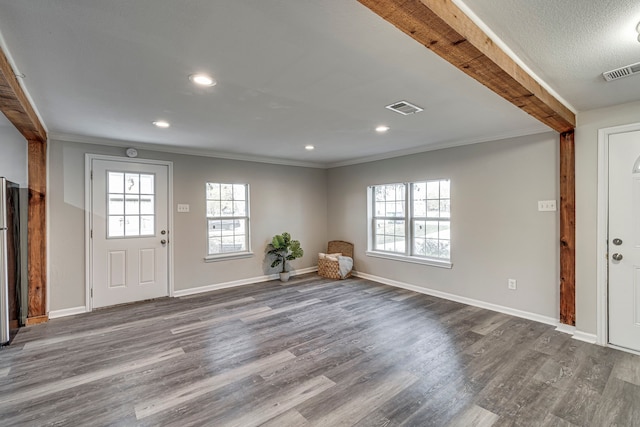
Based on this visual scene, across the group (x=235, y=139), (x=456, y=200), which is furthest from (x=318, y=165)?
(x=456, y=200)

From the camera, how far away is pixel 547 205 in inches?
137

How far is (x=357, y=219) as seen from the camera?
5906 mm

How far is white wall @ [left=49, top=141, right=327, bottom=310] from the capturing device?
3.88 metres

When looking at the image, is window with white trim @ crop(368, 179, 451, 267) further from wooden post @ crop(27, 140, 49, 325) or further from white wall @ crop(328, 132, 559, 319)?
wooden post @ crop(27, 140, 49, 325)

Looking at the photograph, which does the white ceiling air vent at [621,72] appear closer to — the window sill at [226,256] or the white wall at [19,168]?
the window sill at [226,256]

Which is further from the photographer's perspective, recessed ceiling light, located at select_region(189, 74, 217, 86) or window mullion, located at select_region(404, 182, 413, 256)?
window mullion, located at select_region(404, 182, 413, 256)

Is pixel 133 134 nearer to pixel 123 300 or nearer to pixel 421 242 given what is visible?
pixel 123 300

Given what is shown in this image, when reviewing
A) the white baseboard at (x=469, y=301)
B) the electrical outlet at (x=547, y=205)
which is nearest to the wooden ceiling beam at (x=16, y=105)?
the electrical outlet at (x=547, y=205)

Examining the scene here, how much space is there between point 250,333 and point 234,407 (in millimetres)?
1219

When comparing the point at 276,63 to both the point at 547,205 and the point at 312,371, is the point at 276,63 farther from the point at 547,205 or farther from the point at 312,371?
the point at 547,205

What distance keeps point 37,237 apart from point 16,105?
78.8 inches

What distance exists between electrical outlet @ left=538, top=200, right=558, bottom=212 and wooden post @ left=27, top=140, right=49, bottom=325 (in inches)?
235

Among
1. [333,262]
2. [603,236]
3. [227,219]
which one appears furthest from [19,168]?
[603,236]

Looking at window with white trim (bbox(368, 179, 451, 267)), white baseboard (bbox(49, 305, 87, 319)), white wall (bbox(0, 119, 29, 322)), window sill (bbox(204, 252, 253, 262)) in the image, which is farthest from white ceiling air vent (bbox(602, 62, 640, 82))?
white baseboard (bbox(49, 305, 87, 319))
